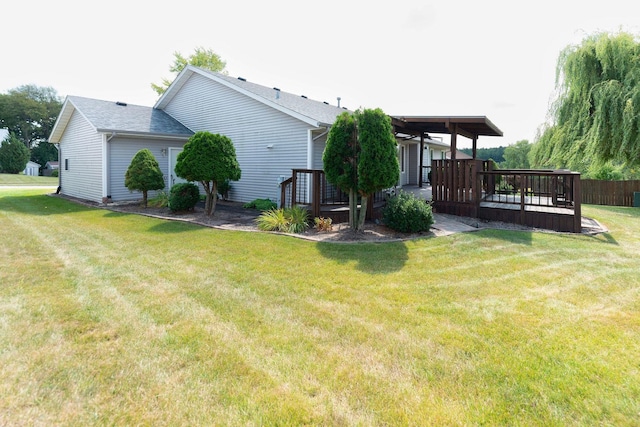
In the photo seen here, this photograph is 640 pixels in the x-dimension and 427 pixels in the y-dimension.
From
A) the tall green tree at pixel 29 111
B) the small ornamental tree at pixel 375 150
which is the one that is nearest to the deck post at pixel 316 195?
the small ornamental tree at pixel 375 150

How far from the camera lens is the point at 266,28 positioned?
11.1 m

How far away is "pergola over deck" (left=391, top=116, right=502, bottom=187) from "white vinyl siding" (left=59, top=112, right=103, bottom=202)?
11.2 meters

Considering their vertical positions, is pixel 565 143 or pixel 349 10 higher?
pixel 349 10

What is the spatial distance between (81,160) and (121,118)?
9.91ft

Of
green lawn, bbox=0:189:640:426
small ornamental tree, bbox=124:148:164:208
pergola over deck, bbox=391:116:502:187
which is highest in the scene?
pergola over deck, bbox=391:116:502:187

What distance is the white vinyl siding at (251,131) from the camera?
11367 mm

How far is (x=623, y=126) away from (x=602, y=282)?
12593 millimetres

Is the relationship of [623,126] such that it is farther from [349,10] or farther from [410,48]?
[349,10]

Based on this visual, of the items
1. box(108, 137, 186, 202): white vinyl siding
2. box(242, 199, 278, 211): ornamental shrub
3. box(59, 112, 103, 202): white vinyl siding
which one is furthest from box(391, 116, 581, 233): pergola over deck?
box(59, 112, 103, 202): white vinyl siding

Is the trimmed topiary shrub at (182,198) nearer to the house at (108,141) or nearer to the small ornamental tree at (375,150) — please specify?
the house at (108,141)

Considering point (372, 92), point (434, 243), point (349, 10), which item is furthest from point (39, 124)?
point (434, 243)

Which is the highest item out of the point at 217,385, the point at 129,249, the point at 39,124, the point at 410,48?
the point at 39,124

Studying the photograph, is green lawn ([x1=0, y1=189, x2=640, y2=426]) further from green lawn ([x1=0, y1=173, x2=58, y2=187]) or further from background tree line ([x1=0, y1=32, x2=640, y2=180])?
green lawn ([x1=0, y1=173, x2=58, y2=187])

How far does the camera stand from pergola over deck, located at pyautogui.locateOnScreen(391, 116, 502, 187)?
939 cm
